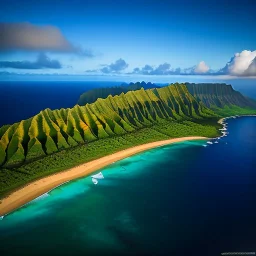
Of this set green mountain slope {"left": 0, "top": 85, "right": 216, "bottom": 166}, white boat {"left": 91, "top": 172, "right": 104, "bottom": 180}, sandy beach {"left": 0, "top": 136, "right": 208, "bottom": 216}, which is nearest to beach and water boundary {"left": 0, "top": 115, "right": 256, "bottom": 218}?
sandy beach {"left": 0, "top": 136, "right": 208, "bottom": 216}

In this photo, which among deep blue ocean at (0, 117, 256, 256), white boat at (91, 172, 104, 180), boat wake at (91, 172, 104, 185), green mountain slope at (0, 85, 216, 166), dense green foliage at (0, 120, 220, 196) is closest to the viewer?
deep blue ocean at (0, 117, 256, 256)

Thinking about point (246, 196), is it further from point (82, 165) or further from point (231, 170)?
point (82, 165)

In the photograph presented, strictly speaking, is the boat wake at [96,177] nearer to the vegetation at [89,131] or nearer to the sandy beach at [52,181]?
the sandy beach at [52,181]

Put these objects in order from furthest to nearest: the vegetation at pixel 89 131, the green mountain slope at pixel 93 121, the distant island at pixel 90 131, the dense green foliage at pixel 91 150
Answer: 1. the green mountain slope at pixel 93 121
2. the vegetation at pixel 89 131
3. the distant island at pixel 90 131
4. the dense green foliage at pixel 91 150

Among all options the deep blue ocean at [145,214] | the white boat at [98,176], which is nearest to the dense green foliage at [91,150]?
the deep blue ocean at [145,214]

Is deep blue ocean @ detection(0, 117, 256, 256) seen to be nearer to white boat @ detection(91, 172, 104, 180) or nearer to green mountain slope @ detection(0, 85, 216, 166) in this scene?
white boat @ detection(91, 172, 104, 180)

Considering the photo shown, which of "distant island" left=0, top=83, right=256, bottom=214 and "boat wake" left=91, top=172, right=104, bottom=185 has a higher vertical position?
"distant island" left=0, top=83, right=256, bottom=214
